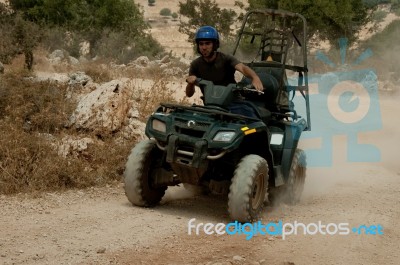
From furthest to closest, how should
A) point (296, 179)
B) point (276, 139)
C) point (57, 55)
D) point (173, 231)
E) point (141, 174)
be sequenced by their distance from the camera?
point (57, 55), point (296, 179), point (276, 139), point (141, 174), point (173, 231)

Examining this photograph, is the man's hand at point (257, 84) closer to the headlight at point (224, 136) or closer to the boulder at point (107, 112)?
the headlight at point (224, 136)

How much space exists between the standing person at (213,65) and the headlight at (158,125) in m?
0.69

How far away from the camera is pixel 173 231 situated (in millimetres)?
6566

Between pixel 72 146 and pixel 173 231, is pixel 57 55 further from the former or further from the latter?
pixel 173 231

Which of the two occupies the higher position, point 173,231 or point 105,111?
point 105,111

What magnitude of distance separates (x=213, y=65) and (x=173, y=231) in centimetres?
218

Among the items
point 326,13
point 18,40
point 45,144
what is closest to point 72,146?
point 45,144

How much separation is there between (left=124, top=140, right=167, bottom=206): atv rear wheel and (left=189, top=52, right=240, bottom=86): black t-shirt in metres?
1.08

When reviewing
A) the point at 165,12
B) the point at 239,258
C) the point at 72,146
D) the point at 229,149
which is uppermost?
the point at 165,12

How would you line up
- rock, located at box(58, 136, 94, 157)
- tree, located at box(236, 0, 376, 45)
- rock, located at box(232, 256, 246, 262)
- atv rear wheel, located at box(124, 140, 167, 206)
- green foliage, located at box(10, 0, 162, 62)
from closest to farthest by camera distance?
1. rock, located at box(232, 256, 246, 262)
2. atv rear wheel, located at box(124, 140, 167, 206)
3. rock, located at box(58, 136, 94, 157)
4. tree, located at box(236, 0, 376, 45)
5. green foliage, located at box(10, 0, 162, 62)

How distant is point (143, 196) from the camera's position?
7.28 meters

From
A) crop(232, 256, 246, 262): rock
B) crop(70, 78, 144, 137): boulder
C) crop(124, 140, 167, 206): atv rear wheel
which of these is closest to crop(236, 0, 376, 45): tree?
crop(70, 78, 144, 137): boulder

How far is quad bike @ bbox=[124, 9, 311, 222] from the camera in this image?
6738 millimetres

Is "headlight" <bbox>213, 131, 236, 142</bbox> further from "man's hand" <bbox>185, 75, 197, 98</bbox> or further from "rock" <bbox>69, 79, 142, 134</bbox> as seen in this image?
"rock" <bbox>69, 79, 142, 134</bbox>
